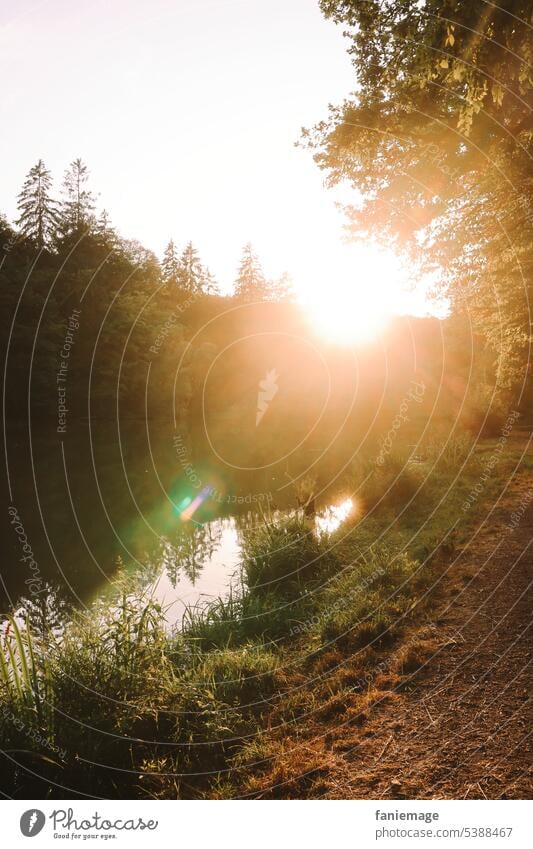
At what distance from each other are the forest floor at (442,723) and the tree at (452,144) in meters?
6.74

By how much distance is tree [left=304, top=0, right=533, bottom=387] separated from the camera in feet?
19.2

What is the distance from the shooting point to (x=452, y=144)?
11023 millimetres

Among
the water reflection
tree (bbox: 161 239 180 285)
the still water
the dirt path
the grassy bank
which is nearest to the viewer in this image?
the dirt path

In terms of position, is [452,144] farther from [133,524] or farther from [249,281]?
[249,281]

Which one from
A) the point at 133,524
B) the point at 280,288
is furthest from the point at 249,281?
the point at 133,524

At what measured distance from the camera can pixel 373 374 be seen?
2478 inches

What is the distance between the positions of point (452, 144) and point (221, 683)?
12.1m

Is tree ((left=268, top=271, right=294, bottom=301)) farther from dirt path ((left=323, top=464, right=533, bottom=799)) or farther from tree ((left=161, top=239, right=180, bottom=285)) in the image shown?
dirt path ((left=323, top=464, right=533, bottom=799))

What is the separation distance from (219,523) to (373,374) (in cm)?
4950

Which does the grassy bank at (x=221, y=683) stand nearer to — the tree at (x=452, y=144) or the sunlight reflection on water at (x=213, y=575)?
the sunlight reflection on water at (x=213, y=575)

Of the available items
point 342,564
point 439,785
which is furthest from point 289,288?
point 439,785

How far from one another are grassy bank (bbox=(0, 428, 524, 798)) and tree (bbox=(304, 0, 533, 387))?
23.7 ft

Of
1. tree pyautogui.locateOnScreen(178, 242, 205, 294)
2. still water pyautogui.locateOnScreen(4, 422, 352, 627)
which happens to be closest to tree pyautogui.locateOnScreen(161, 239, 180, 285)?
tree pyautogui.locateOnScreen(178, 242, 205, 294)

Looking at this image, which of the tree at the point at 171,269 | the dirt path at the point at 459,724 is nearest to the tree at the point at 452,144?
the dirt path at the point at 459,724
